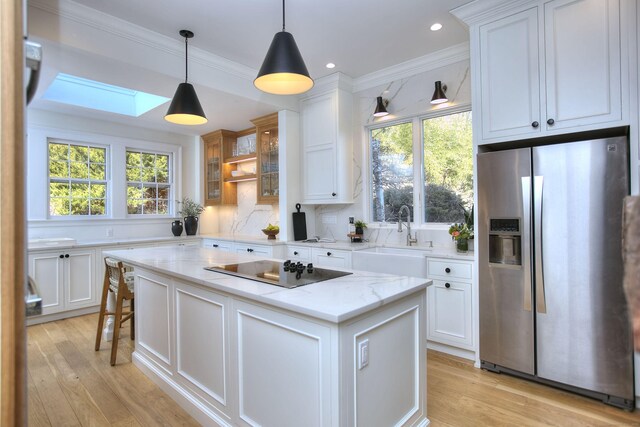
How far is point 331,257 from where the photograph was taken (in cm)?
365

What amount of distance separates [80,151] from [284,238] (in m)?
3.05

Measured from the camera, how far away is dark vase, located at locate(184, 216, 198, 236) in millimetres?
5354

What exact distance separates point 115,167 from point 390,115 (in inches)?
153

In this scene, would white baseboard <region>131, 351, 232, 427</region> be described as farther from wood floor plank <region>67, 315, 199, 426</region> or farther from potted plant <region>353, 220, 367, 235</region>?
potted plant <region>353, 220, 367, 235</region>

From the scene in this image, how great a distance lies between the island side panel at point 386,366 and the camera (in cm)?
143

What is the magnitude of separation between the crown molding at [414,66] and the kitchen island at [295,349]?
8.35ft

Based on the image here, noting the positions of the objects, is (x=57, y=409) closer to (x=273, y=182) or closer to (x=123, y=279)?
(x=123, y=279)

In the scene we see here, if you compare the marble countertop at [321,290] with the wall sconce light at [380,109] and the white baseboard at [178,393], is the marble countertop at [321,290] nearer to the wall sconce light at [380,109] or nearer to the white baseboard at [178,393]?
the white baseboard at [178,393]

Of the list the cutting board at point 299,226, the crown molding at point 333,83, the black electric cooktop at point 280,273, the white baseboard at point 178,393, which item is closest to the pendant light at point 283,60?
the black electric cooktop at point 280,273

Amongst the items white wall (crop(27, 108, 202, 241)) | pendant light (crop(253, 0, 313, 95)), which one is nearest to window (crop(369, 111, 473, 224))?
pendant light (crop(253, 0, 313, 95))

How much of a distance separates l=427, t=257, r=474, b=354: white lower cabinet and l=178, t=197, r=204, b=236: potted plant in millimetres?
3823

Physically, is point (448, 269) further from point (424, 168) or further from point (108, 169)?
point (108, 169)

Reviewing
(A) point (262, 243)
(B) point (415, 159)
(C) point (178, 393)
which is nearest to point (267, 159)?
(A) point (262, 243)

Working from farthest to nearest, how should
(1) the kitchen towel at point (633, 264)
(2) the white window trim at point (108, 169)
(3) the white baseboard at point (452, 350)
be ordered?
(2) the white window trim at point (108, 169) → (3) the white baseboard at point (452, 350) → (1) the kitchen towel at point (633, 264)
